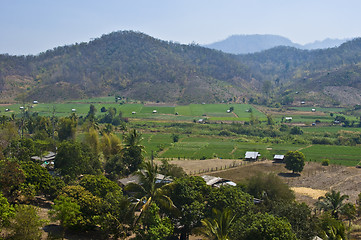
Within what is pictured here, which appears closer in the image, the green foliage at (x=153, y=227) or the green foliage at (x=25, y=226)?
the green foliage at (x=25, y=226)

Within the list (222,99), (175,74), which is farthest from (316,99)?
(175,74)

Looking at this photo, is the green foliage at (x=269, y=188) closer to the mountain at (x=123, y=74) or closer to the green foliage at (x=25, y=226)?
the green foliage at (x=25, y=226)

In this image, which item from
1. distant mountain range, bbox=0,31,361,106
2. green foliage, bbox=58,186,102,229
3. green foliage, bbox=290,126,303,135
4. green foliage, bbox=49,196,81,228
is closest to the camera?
green foliage, bbox=49,196,81,228

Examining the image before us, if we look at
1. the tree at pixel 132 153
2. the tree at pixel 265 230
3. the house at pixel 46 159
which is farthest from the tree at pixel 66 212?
the tree at pixel 132 153

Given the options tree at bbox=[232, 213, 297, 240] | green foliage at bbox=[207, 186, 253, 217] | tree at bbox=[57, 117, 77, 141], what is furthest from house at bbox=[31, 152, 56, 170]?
tree at bbox=[232, 213, 297, 240]

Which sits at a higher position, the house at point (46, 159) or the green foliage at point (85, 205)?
the green foliage at point (85, 205)

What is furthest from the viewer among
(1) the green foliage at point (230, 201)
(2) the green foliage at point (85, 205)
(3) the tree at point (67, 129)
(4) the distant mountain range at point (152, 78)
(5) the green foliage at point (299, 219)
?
(4) the distant mountain range at point (152, 78)

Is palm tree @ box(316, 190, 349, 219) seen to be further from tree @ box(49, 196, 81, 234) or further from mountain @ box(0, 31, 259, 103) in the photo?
mountain @ box(0, 31, 259, 103)

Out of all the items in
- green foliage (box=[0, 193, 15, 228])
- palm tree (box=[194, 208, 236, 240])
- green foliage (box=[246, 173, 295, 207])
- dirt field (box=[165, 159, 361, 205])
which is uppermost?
green foliage (box=[0, 193, 15, 228])

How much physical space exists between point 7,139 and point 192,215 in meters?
31.2

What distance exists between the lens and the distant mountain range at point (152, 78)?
128875 millimetres

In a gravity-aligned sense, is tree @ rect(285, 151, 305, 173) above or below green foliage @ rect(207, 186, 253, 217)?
below

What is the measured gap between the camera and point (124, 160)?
1501 inches

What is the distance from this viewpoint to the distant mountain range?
12888 centimetres
